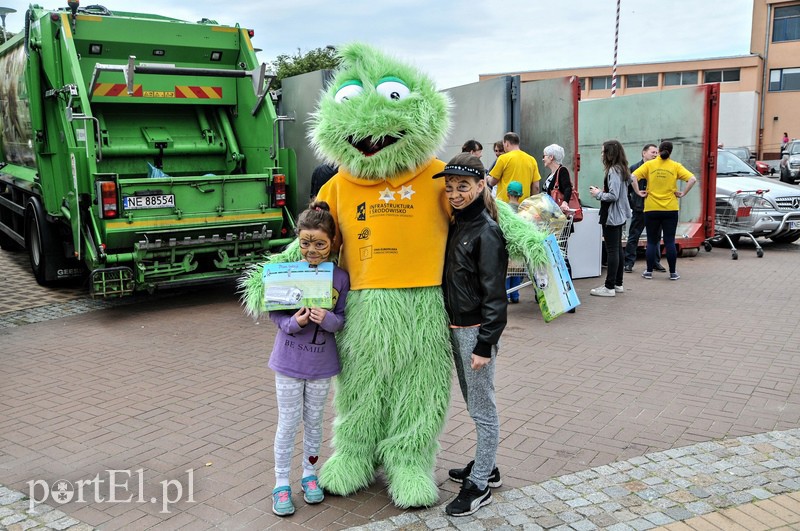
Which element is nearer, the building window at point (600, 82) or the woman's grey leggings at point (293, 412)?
the woman's grey leggings at point (293, 412)

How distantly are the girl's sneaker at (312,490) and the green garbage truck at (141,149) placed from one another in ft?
14.3

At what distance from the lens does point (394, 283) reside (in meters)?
3.26

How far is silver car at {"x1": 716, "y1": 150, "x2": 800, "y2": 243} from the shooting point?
11352 mm

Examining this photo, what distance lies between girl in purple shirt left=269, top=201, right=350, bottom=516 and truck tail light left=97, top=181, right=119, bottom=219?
13.9 ft

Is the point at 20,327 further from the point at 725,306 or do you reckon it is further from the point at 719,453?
the point at 725,306

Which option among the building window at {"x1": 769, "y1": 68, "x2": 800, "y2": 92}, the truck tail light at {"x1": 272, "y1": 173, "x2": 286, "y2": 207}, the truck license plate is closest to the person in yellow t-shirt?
the truck tail light at {"x1": 272, "y1": 173, "x2": 286, "y2": 207}

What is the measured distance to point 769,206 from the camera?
11.4 m

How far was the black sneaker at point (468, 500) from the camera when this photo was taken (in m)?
3.28

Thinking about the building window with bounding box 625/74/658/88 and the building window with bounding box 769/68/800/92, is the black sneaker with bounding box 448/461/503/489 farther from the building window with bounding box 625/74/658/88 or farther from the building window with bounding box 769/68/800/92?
the building window with bounding box 625/74/658/88

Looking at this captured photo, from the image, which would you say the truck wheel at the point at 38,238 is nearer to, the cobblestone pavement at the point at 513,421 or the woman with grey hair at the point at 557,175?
the cobblestone pavement at the point at 513,421

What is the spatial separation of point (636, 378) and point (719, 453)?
4.53 feet

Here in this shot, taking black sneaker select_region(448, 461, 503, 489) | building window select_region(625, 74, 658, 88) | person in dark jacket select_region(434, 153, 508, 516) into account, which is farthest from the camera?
building window select_region(625, 74, 658, 88)

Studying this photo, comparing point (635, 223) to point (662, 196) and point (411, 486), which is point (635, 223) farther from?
point (411, 486)

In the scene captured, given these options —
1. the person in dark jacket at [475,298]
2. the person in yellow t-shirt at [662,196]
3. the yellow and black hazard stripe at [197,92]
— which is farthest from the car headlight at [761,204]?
the person in dark jacket at [475,298]
